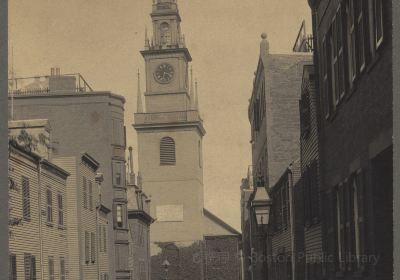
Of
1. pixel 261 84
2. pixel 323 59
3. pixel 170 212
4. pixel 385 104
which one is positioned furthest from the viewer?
pixel 170 212

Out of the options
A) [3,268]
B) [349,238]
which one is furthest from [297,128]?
[3,268]

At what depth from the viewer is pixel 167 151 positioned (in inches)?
3686

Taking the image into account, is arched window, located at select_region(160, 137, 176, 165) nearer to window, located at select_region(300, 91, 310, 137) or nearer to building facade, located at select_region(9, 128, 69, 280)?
building facade, located at select_region(9, 128, 69, 280)

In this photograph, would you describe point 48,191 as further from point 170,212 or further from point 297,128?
point 170,212

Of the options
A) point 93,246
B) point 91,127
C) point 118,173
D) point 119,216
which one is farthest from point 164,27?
point 93,246

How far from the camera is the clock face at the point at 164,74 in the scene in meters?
96.2

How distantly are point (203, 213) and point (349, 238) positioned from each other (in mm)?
76934

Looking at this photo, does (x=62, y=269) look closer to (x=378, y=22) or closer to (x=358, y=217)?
(x=358, y=217)

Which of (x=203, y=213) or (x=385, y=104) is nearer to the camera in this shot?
(x=385, y=104)

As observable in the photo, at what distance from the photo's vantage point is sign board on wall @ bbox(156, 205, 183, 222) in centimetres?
9165

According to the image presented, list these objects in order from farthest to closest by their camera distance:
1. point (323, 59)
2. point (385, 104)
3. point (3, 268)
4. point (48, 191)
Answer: point (48, 191)
point (323, 59)
point (385, 104)
point (3, 268)

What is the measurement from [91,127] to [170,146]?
4450 centimetres

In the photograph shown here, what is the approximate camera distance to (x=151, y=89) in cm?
9706

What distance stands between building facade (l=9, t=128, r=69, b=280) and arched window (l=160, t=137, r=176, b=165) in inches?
2199
